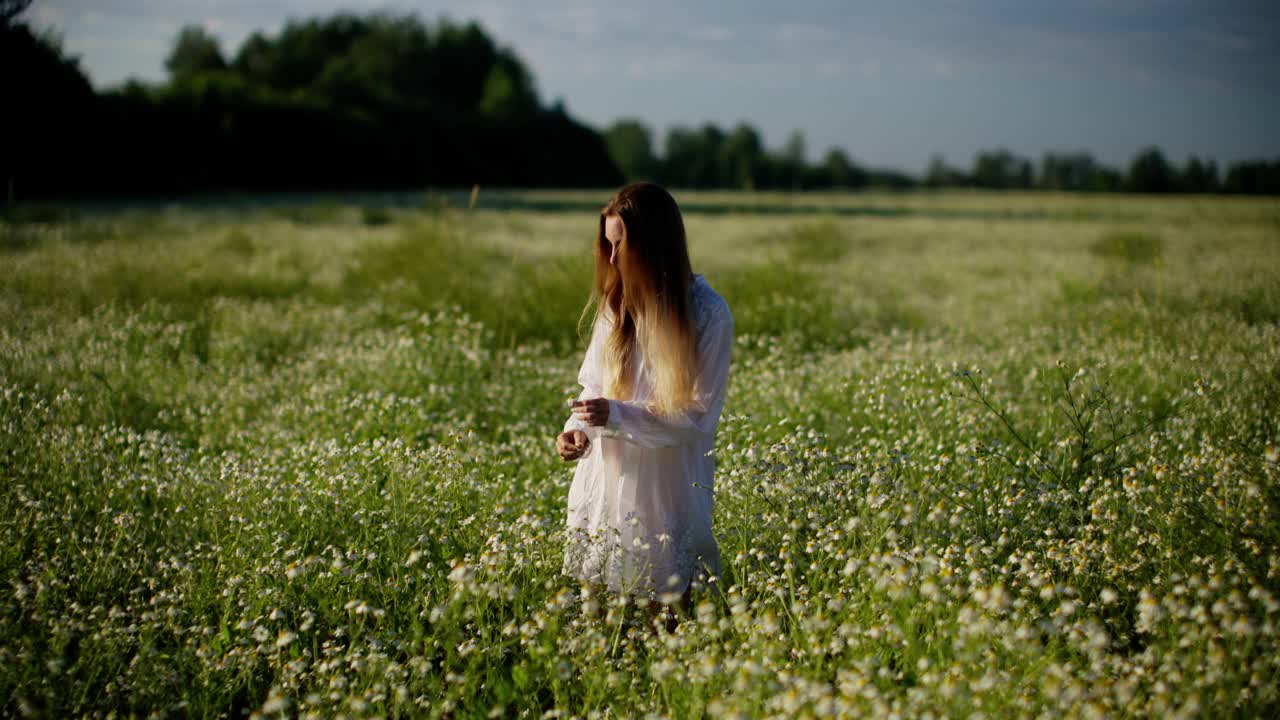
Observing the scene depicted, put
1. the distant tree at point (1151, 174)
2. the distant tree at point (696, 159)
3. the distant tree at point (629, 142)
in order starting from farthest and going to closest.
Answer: the distant tree at point (629, 142) → the distant tree at point (696, 159) → the distant tree at point (1151, 174)

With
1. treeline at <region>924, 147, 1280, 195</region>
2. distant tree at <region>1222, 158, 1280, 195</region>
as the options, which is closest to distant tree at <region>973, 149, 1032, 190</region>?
treeline at <region>924, 147, 1280, 195</region>

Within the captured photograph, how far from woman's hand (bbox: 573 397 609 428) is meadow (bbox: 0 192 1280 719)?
54 cm

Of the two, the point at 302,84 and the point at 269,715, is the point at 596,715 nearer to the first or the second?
the point at 269,715

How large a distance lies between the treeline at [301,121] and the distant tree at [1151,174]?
137 ft

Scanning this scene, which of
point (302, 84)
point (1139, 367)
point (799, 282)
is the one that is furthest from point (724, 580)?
point (302, 84)

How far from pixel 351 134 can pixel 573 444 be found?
141 feet

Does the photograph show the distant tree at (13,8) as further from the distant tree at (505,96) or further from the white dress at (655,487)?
the distant tree at (505,96)

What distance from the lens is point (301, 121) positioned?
126 ft

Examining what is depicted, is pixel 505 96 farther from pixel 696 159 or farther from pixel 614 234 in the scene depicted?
pixel 614 234

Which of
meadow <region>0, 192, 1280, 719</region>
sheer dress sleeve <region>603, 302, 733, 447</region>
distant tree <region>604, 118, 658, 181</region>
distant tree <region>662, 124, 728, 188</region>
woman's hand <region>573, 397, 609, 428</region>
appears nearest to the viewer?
meadow <region>0, 192, 1280, 719</region>

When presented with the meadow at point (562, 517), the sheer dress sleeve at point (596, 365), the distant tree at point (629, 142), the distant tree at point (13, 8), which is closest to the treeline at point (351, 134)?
the distant tree at point (13, 8)

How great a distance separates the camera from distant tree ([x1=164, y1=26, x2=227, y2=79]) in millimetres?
64256

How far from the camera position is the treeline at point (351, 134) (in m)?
22.5

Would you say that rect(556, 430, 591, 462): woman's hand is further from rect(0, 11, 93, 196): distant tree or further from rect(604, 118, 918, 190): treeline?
rect(604, 118, 918, 190): treeline
